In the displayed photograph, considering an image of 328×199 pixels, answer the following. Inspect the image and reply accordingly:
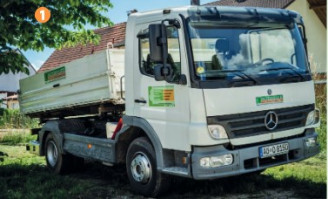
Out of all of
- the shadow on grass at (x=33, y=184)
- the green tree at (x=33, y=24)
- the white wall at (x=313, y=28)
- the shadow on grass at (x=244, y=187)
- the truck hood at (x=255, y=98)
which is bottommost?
the shadow on grass at (x=244, y=187)

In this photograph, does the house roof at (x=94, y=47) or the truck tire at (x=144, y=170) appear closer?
the truck tire at (x=144, y=170)

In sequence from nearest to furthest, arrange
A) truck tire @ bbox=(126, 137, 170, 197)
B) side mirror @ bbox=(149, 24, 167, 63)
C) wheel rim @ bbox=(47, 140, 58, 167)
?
1. side mirror @ bbox=(149, 24, 167, 63)
2. truck tire @ bbox=(126, 137, 170, 197)
3. wheel rim @ bbox=(47, 140, 58, 167)

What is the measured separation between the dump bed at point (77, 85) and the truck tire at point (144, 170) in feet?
3.86

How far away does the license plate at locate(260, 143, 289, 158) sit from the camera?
6164mm

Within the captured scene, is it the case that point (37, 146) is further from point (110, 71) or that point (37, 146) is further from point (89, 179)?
point (110, 71)

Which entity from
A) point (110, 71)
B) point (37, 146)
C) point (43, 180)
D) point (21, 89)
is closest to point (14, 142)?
point (21, 89)

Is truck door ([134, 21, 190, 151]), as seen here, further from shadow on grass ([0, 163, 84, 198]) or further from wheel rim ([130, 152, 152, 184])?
shadow on grass ([0, 163, 84, 198])

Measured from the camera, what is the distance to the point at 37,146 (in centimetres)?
1001

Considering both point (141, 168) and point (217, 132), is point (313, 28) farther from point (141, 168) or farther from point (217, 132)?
point (217, 132)

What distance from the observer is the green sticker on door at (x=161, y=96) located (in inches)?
246

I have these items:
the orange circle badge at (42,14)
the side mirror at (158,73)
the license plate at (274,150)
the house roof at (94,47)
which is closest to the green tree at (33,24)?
the orange circle badge at (42,14)

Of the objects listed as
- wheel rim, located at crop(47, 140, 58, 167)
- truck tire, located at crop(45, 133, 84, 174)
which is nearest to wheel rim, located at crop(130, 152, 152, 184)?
truck tire, located at crop(45, 133, 84, 174)

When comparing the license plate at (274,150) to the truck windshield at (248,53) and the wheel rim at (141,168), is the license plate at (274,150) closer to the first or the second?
the truck windshield at (248,53)

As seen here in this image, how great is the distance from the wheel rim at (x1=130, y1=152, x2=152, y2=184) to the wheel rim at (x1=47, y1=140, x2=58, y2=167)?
3009mm
